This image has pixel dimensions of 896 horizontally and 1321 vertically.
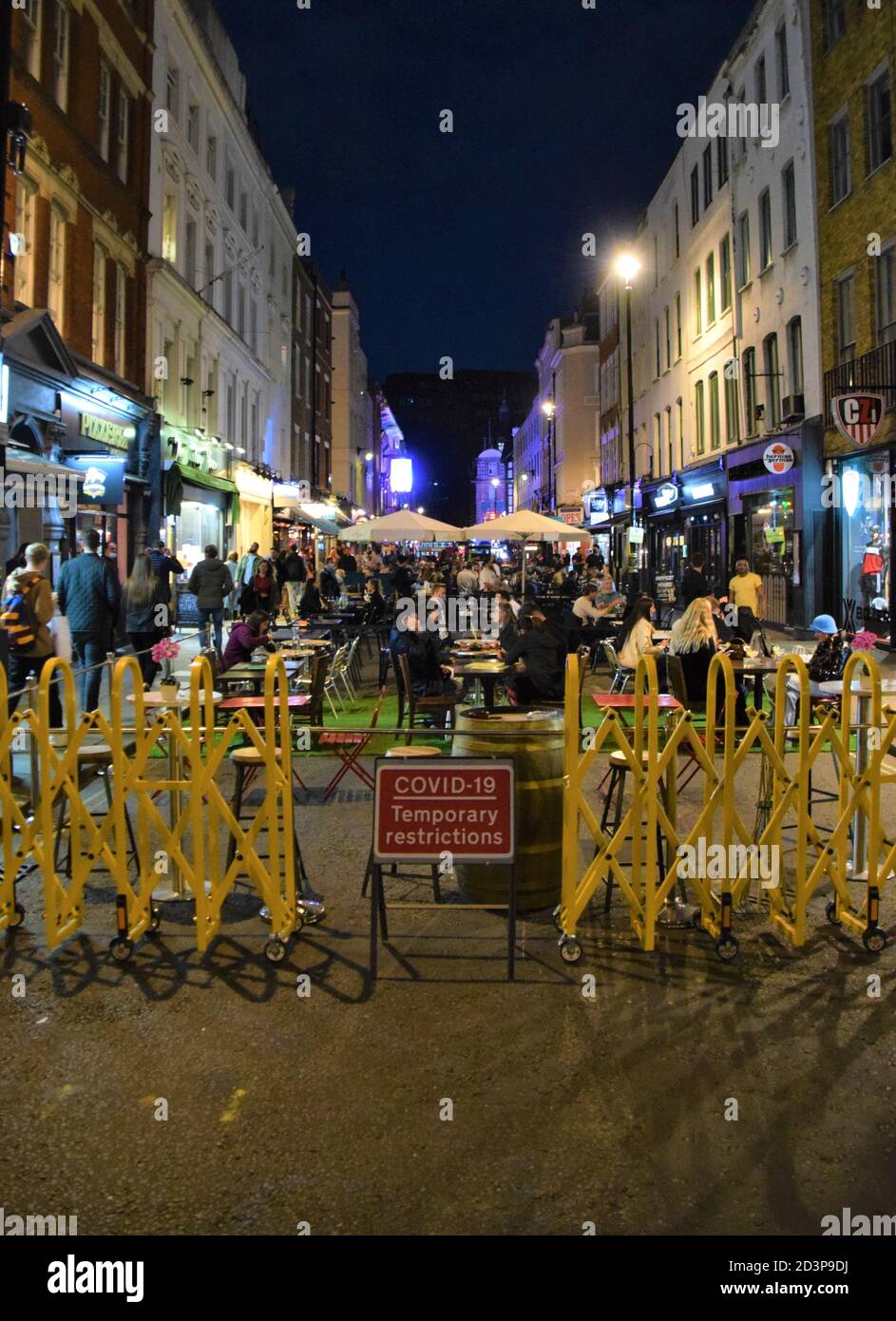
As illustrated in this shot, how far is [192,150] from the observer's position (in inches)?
1077

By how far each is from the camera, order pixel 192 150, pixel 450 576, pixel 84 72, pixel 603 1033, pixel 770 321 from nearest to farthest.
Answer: pixel 603 1033 → pixel 84 72 → pixel 770 321 → pixel 192 150 → pixel 450 576

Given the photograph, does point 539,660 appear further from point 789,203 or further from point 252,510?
point 252,510

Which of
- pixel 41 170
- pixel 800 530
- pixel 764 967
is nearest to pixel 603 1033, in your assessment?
pixel 764 967

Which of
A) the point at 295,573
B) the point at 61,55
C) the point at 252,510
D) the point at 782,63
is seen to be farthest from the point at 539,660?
the point at 252,510

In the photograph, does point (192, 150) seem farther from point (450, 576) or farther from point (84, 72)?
point (450, 576)

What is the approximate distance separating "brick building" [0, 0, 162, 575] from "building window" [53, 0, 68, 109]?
32 millimetres

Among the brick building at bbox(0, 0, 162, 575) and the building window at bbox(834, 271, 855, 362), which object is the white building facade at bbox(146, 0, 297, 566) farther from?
the building window at bbox(834, 271, 855, 362)

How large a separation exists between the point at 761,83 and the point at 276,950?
26913 mm

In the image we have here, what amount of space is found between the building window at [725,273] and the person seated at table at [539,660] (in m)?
21.7

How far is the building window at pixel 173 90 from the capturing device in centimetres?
2506

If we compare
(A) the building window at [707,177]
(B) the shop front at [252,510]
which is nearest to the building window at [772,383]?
(A) the building window at [707,177]

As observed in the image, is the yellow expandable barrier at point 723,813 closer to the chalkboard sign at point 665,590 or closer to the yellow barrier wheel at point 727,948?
the yellow barrier wheel at point 727,948

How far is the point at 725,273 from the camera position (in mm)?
29266
